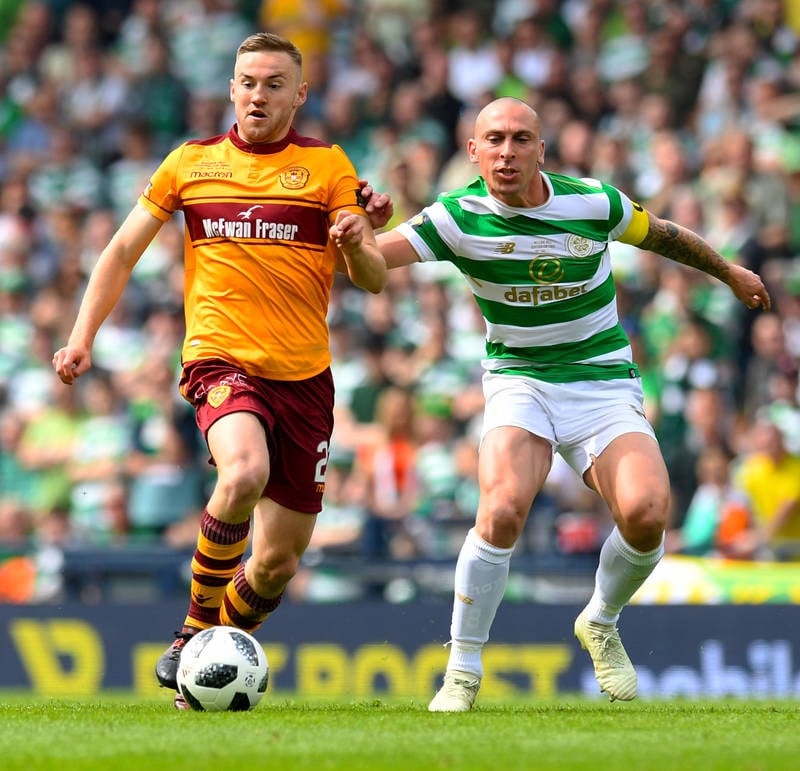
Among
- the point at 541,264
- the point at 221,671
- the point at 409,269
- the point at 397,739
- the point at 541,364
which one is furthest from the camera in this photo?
the point at 409,269

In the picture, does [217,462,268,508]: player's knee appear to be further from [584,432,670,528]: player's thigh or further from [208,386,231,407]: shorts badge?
[584,432,670,528]: player's thigh

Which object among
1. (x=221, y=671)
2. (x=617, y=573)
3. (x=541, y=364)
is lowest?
(x=221, y=671)

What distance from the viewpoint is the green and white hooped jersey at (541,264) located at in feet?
24.1

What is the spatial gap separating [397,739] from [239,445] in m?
1.54

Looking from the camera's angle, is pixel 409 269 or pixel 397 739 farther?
pixel 409 269

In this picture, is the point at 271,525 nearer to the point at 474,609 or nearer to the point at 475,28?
the point at 474,609

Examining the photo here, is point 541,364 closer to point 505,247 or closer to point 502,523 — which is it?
point 505,247

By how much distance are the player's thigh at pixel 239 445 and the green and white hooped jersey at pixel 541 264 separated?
1128 millimetres

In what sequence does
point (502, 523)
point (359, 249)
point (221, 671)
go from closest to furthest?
point (221, 671), point (359, 249), point (502, 523)

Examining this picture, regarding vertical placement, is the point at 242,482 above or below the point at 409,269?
below

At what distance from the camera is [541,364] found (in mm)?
7516

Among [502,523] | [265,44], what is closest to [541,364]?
[502,523]

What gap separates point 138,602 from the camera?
11820 millimetres

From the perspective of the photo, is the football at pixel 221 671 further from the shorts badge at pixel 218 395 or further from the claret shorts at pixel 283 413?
the shorts badge at pixel 218 395
